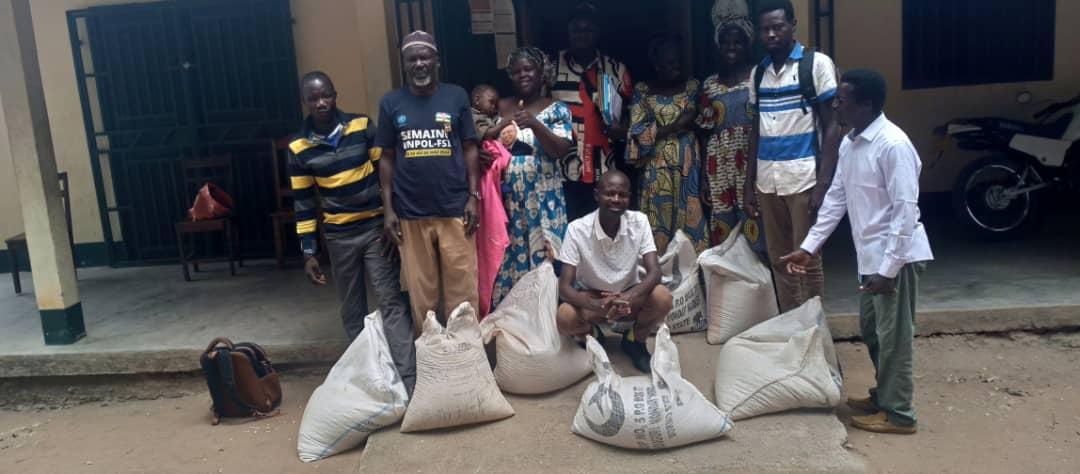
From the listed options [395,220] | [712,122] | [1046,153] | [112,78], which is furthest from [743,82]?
[112,78]

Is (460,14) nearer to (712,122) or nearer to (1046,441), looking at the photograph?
(712,122)

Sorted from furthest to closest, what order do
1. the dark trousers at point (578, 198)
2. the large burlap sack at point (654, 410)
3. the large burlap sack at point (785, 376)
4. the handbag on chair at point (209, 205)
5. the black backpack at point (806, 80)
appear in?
1. the handbag on chair at point (209, 205)
2. the dark trousers at point (578, 198)
3. the black backpack at point (806, 80)
4. the large burlap sack at point (785, 376)
5. the large burlap sack at point (654, 410)

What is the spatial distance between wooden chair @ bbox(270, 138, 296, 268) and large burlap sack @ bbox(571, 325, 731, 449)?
12.2 ft

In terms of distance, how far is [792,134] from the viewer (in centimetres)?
418

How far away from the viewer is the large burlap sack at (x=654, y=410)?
11.5 feet

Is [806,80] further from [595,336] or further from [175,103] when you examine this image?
[175,103]

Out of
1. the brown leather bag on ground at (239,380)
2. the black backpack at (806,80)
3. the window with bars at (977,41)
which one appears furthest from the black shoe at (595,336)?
the window with bars at (977,41)

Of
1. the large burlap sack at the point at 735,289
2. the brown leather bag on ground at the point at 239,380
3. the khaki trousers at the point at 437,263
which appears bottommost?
the brown leather bag on ground at the point at 239,380

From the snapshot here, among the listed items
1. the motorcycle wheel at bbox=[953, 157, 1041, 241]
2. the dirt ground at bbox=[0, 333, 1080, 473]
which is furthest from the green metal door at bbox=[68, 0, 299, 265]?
the motorcycle wheel at bbox=[953, 157, 1041, 241]

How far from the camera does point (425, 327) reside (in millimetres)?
3963

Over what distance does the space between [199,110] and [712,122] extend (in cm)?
443

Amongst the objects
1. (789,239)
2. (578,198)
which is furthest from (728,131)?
(578,198)

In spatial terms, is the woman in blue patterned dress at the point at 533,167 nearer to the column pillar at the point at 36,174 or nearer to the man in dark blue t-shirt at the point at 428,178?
the man in dark blue t-shirt at the point at 428,178

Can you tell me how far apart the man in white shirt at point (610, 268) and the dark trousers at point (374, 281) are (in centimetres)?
86
